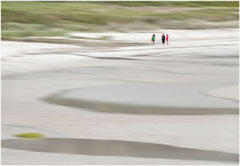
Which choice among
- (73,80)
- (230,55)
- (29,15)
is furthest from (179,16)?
(73,80)

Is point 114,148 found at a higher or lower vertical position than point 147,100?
higher

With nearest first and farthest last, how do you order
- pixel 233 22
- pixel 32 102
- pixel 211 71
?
pixel 32 102, pixel 211 71, pixel 233 22

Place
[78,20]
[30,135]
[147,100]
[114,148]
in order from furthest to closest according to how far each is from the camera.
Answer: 1. [78,20]
2. [147,100]
3. [30,135]
4. [114,148]

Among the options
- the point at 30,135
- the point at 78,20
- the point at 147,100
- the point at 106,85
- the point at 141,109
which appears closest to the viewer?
the point at 30,135

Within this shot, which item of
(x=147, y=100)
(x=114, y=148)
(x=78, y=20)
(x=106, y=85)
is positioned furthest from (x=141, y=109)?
(x=78, y=20)

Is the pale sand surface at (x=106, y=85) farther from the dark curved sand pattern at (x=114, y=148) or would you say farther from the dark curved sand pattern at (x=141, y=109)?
the dark curved sand pattern at (x=141, y=109)

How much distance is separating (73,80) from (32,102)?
3994 mm

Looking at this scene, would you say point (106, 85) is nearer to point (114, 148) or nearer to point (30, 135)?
point (30, 135)

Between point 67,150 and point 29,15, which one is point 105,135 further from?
point 29,15

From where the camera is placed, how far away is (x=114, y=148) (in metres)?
8.25

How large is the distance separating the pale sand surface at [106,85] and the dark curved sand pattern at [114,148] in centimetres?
16

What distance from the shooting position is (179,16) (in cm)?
5188

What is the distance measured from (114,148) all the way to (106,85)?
6.72 metres

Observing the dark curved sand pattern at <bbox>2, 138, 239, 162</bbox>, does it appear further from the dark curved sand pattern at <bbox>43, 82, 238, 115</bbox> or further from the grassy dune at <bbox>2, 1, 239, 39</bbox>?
the grassy dune at <bbox>2, 1, 239, 39</bbox>
